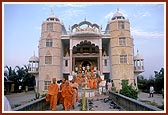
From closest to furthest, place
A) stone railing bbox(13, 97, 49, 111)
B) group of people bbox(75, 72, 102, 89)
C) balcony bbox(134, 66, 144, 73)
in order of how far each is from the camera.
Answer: stone railing bbox(13, 97, 49, 111), group of people bbox(75, 72, 102, 89), balcony bbox(134, 66, 144, 73)

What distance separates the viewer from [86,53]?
18.2 metres

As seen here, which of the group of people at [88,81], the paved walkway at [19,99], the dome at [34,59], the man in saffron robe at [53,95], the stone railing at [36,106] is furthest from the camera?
the dome at [34,59]

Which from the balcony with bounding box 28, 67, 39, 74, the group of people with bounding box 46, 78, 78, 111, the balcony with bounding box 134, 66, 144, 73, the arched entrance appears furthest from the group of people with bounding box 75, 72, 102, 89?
the group of people with bounding box 46, 78, 78, 111

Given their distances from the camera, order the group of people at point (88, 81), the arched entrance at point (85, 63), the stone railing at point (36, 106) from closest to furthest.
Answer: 1. the stone railing at point (36, 106)
2. the group of people at point (88, 81)
3. the arched entrance at point (85, 63)

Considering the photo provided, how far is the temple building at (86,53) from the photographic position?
659 inches

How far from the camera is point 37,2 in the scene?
5.15 m

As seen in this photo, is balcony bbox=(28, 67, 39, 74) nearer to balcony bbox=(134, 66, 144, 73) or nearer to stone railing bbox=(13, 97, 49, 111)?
balcony bbox=(134, 66, 144, 73)

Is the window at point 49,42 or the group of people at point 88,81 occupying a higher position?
the window at point 49,42

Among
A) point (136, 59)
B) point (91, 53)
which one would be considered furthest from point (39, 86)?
point (136, 59)

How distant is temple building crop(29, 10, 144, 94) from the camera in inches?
659

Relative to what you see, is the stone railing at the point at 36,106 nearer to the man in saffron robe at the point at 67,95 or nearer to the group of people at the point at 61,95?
the group of people at the point at 61,95

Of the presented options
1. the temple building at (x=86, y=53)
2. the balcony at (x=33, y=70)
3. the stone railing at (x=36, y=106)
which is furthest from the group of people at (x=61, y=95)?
the balcony at (x=33, y=70)

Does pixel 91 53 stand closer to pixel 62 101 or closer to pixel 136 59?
pixel 136 59

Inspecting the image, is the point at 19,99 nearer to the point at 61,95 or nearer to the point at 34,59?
the point at 34,59
